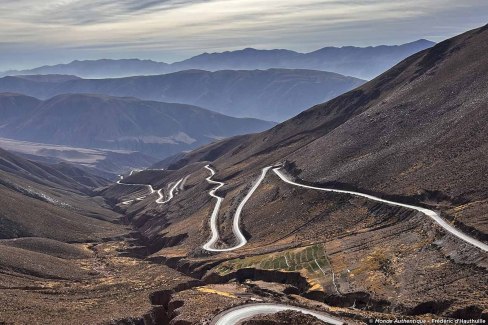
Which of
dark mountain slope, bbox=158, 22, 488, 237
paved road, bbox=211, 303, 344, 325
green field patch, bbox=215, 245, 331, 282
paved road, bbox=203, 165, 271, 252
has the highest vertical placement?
dark mountain slope, bbox=158, 22, 488, 237

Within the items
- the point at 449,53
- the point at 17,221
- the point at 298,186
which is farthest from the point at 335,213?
the point at 449,53

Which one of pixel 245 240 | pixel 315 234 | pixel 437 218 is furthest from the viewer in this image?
pixel 245 240

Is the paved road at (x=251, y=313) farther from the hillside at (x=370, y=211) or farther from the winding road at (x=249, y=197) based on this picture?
the winding road at (x=249, y=197)

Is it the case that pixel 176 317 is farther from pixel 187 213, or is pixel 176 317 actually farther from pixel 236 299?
pixel 187 213

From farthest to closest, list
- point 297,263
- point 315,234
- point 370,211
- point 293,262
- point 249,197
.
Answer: point 249,197, point 315,234, point 370,211, point 293,262, point 297,263

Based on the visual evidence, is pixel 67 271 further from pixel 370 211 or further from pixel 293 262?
pixel 370 211

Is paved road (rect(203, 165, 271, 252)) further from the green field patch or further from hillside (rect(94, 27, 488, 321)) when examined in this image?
the green field patch

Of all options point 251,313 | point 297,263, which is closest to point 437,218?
point 297,263

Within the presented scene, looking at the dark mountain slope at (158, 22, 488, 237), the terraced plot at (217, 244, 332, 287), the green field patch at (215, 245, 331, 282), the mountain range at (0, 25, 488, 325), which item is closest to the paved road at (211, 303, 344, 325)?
the mountain range at (0, 25, 488, 325)

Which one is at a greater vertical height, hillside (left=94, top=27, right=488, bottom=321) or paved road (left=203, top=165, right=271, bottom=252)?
hillside (left=94, top=27, right=488, bottom=321)
